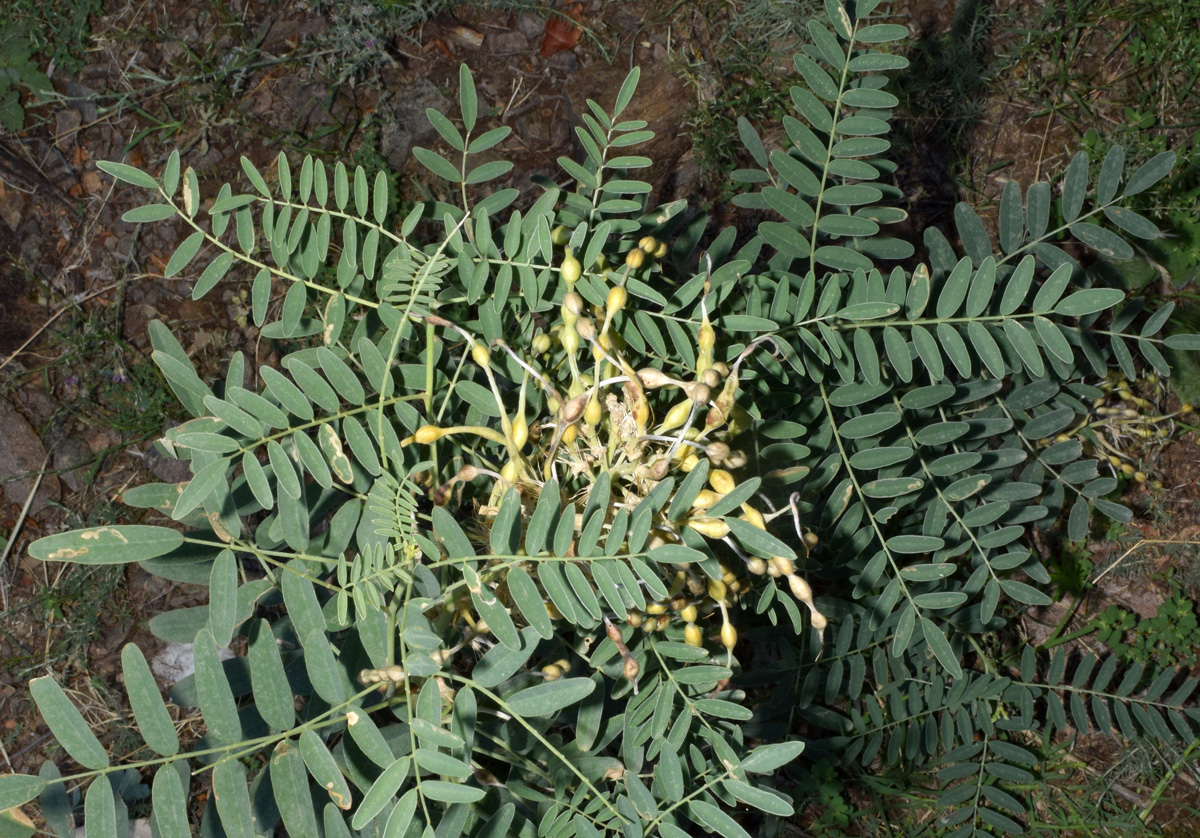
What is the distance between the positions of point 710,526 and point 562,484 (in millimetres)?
281

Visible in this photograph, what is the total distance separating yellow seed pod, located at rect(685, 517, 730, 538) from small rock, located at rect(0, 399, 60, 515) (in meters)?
2.56

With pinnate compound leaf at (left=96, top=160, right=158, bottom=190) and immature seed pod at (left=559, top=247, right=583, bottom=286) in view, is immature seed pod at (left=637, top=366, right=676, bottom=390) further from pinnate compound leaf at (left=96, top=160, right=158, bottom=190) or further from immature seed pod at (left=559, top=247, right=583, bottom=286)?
pinnate compound leaf at (left=96, top=160, right=158, bottom=190)

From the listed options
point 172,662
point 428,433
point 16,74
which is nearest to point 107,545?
point 428,433

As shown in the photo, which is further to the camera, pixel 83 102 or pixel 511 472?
pixel 83 102

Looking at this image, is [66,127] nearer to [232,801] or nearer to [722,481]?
[232,801]

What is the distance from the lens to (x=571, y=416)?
104 centimetres

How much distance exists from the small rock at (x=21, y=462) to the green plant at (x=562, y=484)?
64.1 inches

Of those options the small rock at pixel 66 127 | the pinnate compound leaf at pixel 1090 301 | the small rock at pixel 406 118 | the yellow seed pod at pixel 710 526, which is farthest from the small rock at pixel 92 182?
the pinnate compound leaf at pixel 1090 301

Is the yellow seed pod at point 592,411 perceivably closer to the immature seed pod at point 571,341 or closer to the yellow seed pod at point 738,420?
the immature seed pod at point 571,341

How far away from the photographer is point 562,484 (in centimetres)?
124

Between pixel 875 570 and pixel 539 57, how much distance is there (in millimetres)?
2197

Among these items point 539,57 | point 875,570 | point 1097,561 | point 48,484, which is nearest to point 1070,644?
point 1097,561

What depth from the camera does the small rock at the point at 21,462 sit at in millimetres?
2792

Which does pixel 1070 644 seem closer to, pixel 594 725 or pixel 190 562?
pixel 594 725
